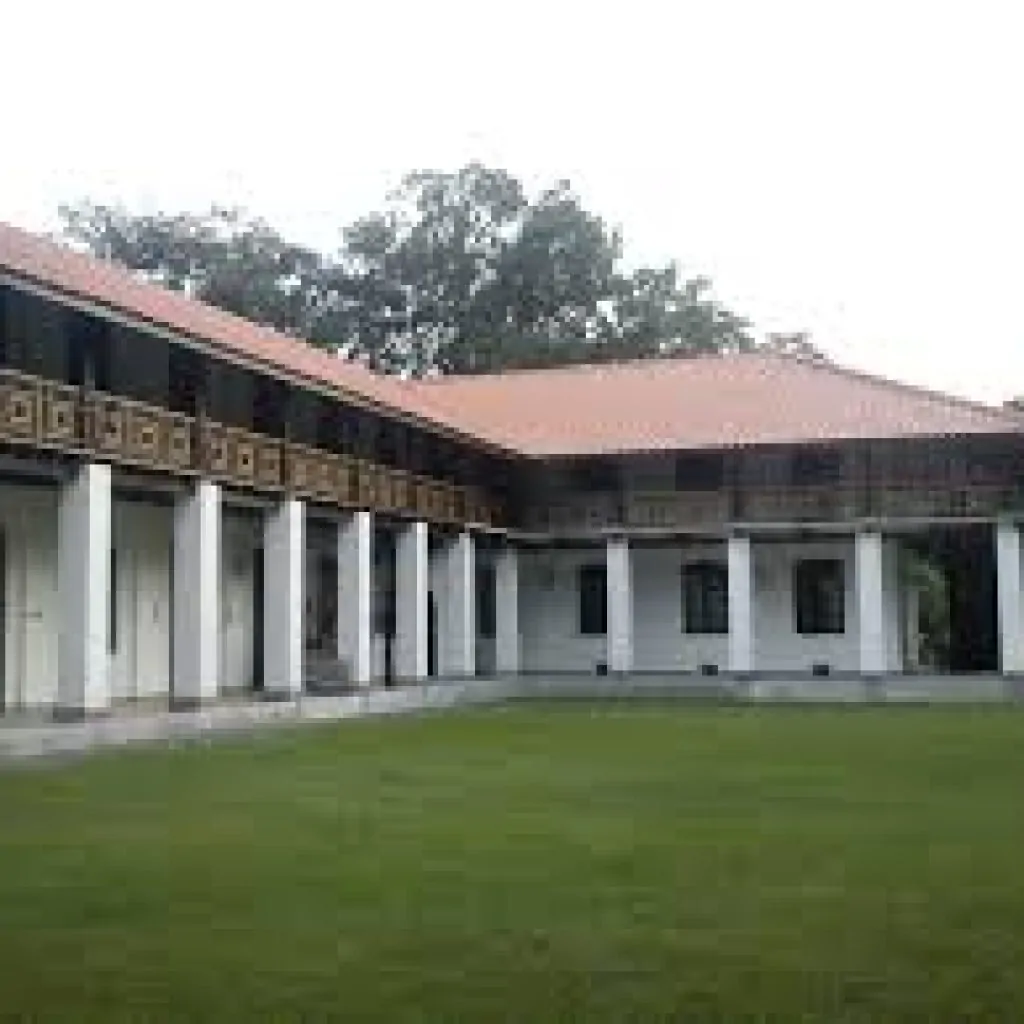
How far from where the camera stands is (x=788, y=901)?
27.2 feet

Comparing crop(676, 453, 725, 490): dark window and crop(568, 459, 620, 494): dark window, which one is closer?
crop(676, 453, 725, 490): dark window

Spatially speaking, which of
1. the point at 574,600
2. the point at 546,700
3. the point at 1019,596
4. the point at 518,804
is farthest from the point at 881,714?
the point at 518,804

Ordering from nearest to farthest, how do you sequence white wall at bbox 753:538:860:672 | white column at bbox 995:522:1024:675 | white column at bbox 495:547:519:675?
white column at bbox 995:522:1024:675 → white wall at bbox 753:538:860:672 → white column at bbox 495:547:519:675

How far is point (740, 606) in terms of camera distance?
103ft

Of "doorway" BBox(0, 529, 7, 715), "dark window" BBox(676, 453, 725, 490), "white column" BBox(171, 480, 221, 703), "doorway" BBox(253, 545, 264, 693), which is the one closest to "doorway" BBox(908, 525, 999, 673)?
"dark window" BBox(676, 453, 725, 490)

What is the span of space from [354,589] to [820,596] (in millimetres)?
10938

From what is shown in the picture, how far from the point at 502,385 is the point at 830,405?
858 cm

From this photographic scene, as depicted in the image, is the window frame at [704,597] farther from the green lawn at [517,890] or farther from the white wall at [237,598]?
the green lawn at [517,890]

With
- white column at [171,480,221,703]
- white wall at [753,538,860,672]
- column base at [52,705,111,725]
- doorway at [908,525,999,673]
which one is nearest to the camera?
column base at [52,705,111,725]

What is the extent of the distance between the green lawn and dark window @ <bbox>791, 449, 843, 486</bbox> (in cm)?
1513

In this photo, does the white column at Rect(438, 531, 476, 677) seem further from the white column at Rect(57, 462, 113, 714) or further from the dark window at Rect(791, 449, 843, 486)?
the white column at Rect(57, 462, 113, 714)

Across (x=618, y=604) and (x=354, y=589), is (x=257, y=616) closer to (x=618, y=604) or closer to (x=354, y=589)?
(x=354, y=589)

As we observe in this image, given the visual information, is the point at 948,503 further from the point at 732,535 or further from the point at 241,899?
the point at 241,899

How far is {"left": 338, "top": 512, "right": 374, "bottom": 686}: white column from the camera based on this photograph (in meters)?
26.4
